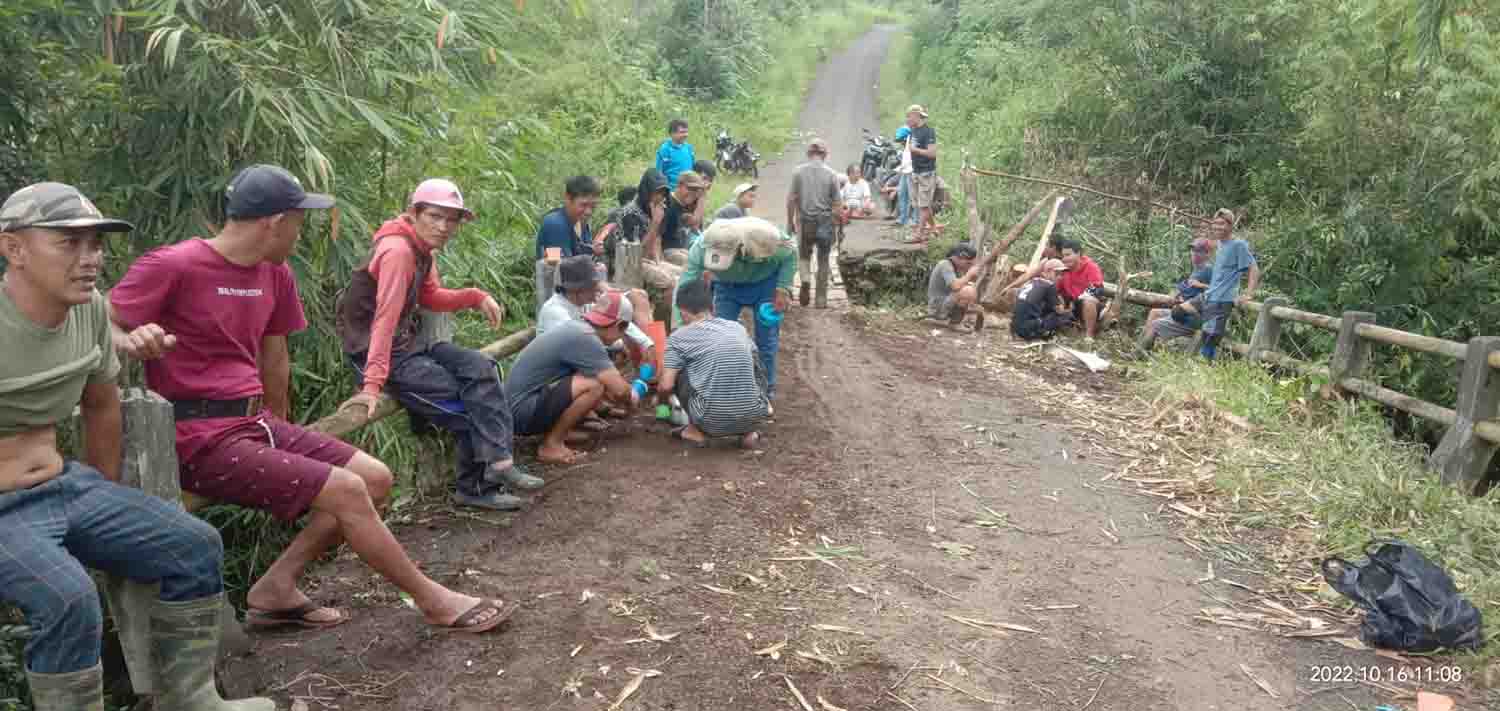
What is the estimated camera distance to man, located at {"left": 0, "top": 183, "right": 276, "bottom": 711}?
2629 millimetres

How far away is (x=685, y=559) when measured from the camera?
15.5ft

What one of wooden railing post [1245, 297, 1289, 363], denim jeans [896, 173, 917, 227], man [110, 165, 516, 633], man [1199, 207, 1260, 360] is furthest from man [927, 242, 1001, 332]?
man [110, 165, 516, 633]

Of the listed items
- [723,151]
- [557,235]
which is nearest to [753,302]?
[557,235]

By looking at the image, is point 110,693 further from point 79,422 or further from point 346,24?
point 346,24

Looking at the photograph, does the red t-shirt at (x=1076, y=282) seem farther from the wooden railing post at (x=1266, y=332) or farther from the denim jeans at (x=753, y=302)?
the denim jeans at (x=753, y=302)

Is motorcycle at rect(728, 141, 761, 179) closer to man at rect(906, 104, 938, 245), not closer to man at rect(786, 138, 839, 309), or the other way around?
man at rect(906, 104, 938, 245)

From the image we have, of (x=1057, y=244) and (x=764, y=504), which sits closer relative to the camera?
(x=764, y=504)

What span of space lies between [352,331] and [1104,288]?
9436mm

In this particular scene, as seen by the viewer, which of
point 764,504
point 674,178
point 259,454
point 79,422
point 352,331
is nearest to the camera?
point 79,422

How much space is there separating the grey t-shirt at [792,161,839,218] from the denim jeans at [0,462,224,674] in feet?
29.5

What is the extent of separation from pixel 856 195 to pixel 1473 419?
439 inches

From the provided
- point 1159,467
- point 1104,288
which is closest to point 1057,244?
point 1104,288

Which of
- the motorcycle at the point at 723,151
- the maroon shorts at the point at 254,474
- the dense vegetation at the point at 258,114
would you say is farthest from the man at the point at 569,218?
the motorcycle at the point at 723,151

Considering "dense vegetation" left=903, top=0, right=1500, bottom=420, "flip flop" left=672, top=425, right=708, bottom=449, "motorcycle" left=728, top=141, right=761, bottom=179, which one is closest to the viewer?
"flip flop" left=672, top=425, right=708, bottom=449
